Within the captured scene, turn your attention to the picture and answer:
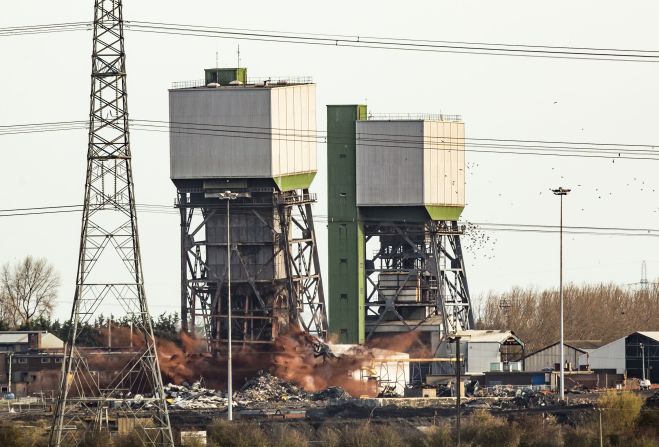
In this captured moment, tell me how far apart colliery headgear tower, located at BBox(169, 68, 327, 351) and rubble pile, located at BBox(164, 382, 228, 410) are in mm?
5761

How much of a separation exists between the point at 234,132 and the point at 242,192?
438cm

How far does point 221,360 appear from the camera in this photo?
132 m

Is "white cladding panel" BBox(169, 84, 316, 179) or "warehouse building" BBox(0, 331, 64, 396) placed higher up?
"white cladding panel" BBox(169, 84, 316, 179)

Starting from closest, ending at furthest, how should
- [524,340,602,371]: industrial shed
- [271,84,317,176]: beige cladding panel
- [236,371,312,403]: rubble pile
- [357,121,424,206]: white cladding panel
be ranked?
[236,371,312,403]: rubble pile, [271,84,317,176]: beige cladding panel, [357,121,424,206]: white cladding panel, [524,340,602,371]: industrial shed

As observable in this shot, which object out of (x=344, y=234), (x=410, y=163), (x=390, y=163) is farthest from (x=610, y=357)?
(x=390, y=163)

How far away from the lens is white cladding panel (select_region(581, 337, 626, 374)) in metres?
143

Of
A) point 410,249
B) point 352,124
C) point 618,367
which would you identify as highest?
point 352,124

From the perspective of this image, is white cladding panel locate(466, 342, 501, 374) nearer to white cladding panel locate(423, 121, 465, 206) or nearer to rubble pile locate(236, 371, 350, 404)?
white cladding panel locate(423, 121, 465, 206)

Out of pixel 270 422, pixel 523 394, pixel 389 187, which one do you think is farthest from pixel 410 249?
pixel 270 422

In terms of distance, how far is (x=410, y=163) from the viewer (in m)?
141

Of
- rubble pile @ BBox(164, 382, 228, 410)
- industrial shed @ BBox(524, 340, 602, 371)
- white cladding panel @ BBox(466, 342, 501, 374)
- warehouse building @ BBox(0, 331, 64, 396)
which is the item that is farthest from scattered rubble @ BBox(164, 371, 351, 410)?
industrial shed @ BBox(524, 340, 602, 371)

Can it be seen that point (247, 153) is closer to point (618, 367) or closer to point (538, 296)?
point (618, 367)

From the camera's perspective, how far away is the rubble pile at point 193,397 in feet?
387

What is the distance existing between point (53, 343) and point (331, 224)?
26781 mm
